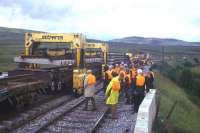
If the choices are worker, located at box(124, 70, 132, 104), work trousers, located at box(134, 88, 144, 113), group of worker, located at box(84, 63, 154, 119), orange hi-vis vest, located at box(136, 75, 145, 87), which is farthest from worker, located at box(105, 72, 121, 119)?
worker, located at box(124, 70, 132, 104)

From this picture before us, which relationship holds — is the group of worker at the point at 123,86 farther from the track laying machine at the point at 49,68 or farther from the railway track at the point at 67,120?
the track laying machine at the point at 49,68

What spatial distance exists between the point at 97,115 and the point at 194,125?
8.99m

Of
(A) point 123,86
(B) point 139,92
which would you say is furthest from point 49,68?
(B) point 139,92

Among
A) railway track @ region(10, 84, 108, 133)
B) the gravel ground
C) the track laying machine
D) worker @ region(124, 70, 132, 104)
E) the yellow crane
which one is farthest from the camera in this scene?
the yellow crane

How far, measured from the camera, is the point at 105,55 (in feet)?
120

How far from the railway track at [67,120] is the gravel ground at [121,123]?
0.86ft

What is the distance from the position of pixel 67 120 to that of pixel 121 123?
6.15 ft

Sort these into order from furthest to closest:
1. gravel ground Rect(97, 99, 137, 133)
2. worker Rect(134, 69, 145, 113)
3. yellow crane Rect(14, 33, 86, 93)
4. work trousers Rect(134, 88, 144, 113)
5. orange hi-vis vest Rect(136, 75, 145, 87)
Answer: yellow crane Rect(14, 33, 86, 93) < work trousers Rect(134, 88, 144, 113) < worker Rect(134, 69, 145, 113) < orange hi-vis vest Rect(136, 75, 145, 87) < gravel ground Rect(97, 99, 137, 133)

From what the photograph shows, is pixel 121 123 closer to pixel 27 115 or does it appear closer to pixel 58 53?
pixel 27 115

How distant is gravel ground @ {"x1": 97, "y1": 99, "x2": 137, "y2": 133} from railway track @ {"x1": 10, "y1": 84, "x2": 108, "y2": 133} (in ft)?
0.86

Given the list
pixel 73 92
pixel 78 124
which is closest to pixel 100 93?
pixel 73 92

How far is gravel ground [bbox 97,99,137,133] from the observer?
15.0 meters

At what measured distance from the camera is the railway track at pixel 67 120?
1472 cm

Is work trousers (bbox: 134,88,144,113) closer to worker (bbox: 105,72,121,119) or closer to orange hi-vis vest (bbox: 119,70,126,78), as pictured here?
worker (bbox: 105,72,121,119)
